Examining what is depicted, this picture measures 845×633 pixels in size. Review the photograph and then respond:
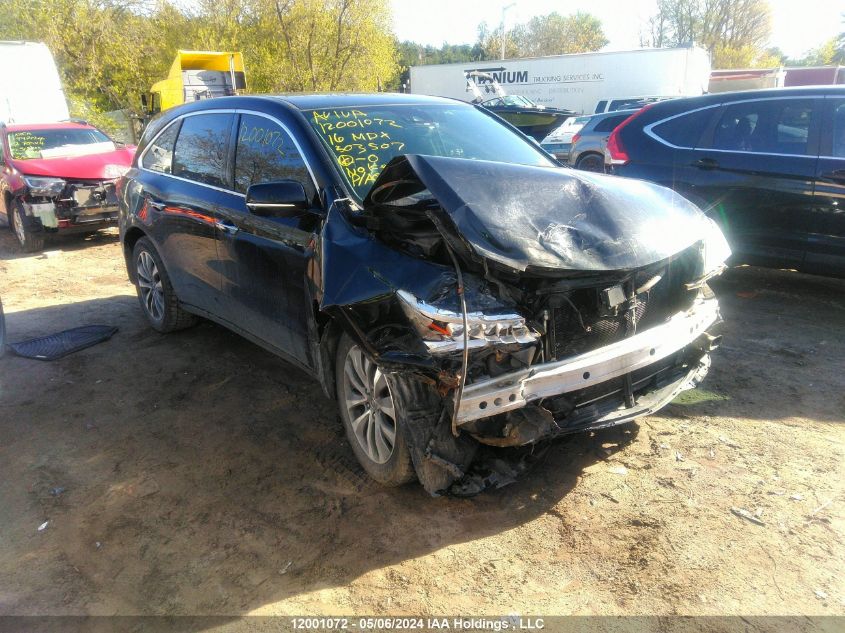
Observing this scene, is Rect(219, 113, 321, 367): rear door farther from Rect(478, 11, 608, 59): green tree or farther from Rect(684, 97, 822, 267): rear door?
Rect(478, 11, 608, 59): green tree

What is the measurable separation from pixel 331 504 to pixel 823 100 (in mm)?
5223

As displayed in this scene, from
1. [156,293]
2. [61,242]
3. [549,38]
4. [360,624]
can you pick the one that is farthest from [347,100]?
[549,38]

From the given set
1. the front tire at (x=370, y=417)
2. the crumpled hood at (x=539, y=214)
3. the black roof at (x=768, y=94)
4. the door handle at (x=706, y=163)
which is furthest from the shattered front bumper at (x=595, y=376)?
the black roof at (x=768, y=94)

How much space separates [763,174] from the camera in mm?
5574

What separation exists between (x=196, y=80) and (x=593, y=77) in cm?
1521

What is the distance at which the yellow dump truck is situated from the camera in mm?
20641

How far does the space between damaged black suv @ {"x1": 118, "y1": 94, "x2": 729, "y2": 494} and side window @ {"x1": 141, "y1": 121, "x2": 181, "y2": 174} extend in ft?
3.88

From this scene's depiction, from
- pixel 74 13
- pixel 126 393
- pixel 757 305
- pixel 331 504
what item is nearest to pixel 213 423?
pixel 126 393

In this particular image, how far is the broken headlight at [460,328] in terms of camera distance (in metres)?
2.56

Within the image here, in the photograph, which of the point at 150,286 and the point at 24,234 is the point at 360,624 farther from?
the point at 24,234

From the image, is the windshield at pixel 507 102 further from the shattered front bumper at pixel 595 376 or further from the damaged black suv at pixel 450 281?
the shattered front bumper at pixel 595 376

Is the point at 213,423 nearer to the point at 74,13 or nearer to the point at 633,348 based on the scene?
the point at 633,348

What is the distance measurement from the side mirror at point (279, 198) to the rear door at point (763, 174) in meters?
4.13

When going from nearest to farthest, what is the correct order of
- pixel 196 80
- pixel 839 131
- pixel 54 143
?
pixel 839 131 → pixel 54 143 → pixel 196 80
